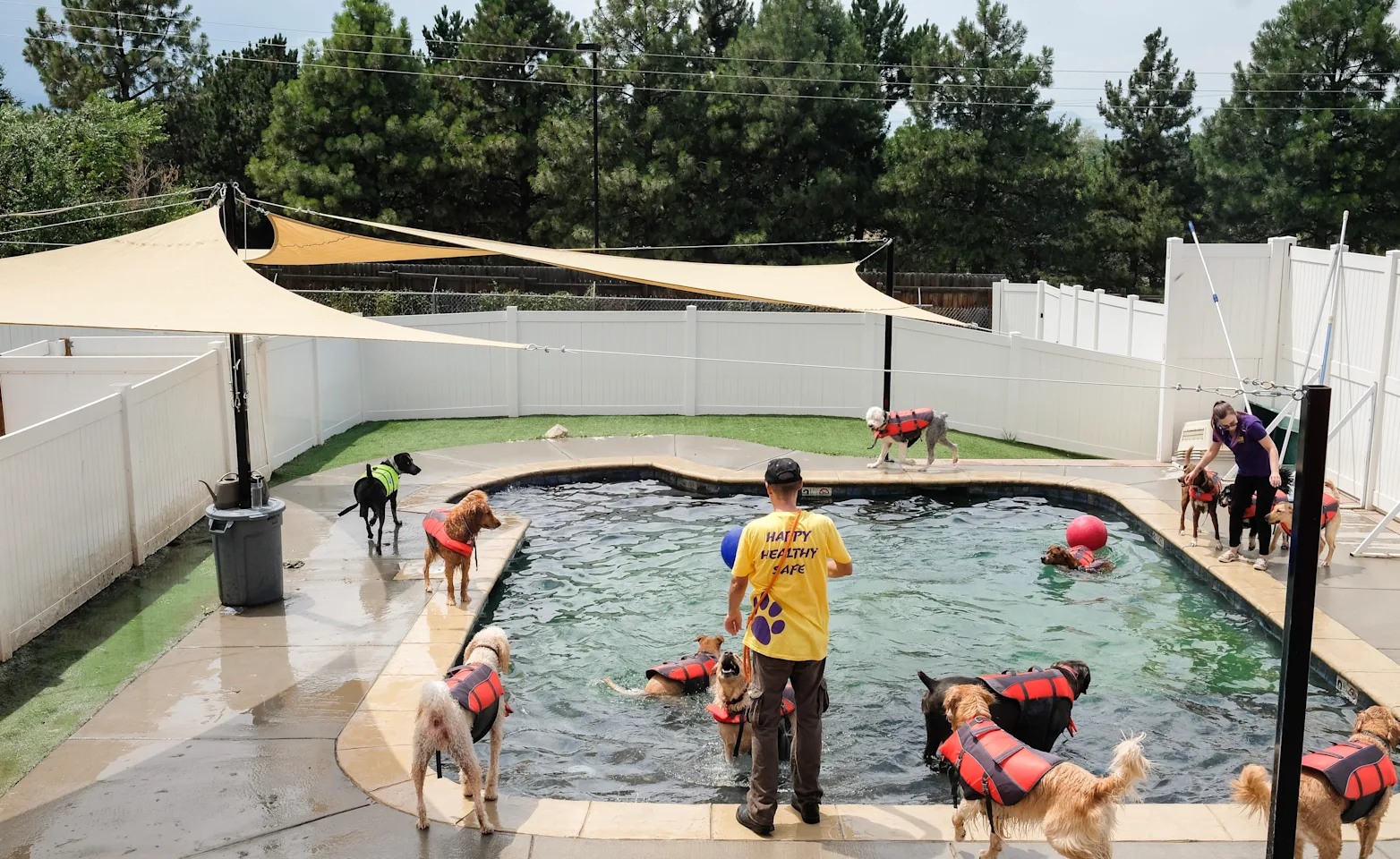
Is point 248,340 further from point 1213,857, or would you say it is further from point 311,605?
point 1213,857

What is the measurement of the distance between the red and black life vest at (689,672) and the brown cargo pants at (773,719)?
2008 mm

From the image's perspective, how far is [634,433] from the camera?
16781 mm

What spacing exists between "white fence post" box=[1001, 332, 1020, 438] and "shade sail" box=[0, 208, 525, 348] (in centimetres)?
926

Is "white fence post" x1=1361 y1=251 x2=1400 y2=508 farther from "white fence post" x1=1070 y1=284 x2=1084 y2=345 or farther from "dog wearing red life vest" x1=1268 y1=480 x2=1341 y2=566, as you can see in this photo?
"white fence post" x1=1070 y1=284 x2=1084 y2=345

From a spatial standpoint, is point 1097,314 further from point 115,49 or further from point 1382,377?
point 115,49

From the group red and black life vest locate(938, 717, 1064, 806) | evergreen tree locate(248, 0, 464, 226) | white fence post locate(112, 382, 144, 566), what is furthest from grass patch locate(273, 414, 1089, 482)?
evergreen tree locate(248, 0, 464, 226)

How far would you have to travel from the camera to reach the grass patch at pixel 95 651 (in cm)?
668

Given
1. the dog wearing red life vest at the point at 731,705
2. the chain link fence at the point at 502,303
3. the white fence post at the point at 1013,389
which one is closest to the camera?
the dog wearing red life vest at the point at 731,705

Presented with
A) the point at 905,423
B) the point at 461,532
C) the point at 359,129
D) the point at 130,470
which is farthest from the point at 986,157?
the point at 130,470

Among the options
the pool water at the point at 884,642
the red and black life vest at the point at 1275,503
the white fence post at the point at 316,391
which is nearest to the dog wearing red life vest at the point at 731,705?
the pool water at the point at 884,642

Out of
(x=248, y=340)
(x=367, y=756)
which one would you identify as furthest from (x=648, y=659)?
(x=248, y=340)

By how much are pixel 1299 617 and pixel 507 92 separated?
120 feet

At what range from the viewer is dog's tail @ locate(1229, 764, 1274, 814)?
495 cm

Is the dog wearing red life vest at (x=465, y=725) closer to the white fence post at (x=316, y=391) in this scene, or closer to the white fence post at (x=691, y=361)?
the white fence post at (x=316, y=391)
